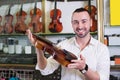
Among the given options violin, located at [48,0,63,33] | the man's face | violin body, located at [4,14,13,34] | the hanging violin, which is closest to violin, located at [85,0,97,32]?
violin, located at [48,0,63,33]

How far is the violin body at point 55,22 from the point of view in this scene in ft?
7.20

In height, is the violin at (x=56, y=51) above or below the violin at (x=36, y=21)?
below

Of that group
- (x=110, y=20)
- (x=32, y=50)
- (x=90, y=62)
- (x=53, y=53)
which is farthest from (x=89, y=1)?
(x=53, y=53)

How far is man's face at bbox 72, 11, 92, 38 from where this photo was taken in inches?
54.2

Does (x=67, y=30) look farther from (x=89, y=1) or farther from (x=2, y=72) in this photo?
(x=2, y=72)

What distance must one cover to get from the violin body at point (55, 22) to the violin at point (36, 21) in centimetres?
11

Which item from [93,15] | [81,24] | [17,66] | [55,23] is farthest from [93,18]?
[17,66]

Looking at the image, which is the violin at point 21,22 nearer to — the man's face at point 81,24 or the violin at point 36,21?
the violin at point 36,21

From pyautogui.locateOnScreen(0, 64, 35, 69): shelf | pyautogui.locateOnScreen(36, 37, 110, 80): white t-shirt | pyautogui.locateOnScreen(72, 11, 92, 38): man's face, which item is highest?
pyautogui.locateOnScreen(72, 11, 92, 38): man's face

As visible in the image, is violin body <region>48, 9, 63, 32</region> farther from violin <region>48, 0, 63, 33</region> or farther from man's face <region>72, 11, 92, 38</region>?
man's face <region>72, 11, 92, 38</region>

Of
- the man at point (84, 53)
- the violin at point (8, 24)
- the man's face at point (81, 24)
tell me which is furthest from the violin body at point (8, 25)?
the man's face at point (81, 24)

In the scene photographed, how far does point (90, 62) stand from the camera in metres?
1.42

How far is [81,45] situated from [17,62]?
0.90m

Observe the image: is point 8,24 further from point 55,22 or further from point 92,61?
point 92,61
